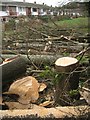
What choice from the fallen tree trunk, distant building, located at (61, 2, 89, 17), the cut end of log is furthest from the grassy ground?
the fallen tree trunk

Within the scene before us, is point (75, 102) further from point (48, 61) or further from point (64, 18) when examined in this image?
point (64, 18)

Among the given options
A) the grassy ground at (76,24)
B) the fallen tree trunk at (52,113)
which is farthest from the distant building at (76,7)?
the fallen tree trunk at (52,113)

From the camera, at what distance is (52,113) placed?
308cm

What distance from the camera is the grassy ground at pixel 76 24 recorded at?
8044mm

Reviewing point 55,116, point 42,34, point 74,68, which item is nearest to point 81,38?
point 42,34

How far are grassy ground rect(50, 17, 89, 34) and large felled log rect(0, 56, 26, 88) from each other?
3881 millimetres

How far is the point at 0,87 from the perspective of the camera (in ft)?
12.4

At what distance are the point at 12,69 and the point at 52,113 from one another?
1.15 meters

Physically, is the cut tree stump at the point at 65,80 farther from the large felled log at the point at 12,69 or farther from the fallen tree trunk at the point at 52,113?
the large felled log at the point at 12,69

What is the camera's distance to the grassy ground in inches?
317

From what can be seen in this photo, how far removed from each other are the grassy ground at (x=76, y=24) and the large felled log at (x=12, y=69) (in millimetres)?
3881

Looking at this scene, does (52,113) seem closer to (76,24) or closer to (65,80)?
(65,80)

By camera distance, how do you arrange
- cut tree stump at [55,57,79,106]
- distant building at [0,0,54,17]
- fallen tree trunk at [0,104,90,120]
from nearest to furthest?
fallen tree trunk at [0,104,90,120] < cut tree stump at [55,57,79,106] < distant building at [0,0,54,17]

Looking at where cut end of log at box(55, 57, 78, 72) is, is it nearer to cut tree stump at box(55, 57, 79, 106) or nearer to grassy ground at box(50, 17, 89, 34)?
cut tree stump at box(55, 57, 79, 106)
